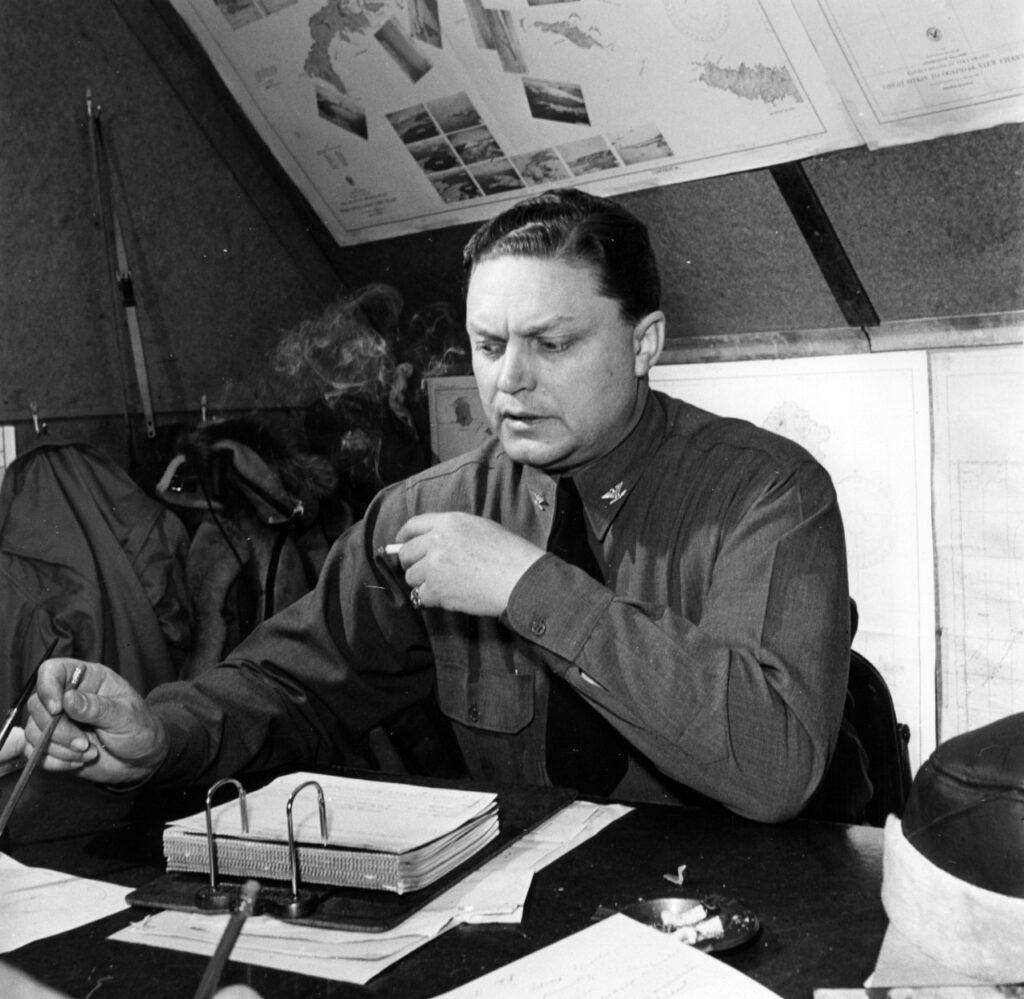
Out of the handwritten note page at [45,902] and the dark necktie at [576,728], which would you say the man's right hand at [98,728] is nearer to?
the handwritten note page at [45,902]

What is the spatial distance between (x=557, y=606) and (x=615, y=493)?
0.32 metres

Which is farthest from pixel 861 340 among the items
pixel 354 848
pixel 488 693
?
pixel 354 848

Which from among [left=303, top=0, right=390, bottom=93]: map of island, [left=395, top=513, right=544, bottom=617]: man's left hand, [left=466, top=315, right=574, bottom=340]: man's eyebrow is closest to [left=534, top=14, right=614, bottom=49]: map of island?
[left=303, top=0, right=390, bottom=93]: map of island

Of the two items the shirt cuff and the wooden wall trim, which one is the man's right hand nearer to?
the shirt cuff

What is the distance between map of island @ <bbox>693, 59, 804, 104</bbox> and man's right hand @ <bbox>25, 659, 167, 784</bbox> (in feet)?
3.19

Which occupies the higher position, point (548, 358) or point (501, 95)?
point (501, 95)

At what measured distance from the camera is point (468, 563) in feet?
3.55

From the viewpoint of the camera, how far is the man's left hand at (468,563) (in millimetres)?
1060

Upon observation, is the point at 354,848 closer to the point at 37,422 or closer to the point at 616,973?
the point at 616,973

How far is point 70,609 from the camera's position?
149 centimetres

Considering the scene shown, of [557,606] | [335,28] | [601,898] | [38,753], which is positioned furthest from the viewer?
[335,28]

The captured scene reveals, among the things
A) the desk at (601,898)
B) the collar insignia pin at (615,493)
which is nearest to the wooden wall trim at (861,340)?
the collar insignia pin at (615,493)

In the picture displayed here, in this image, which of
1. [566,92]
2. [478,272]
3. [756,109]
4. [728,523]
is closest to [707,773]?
[728,523]

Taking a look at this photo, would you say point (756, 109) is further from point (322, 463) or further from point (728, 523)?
point (322, 463)
